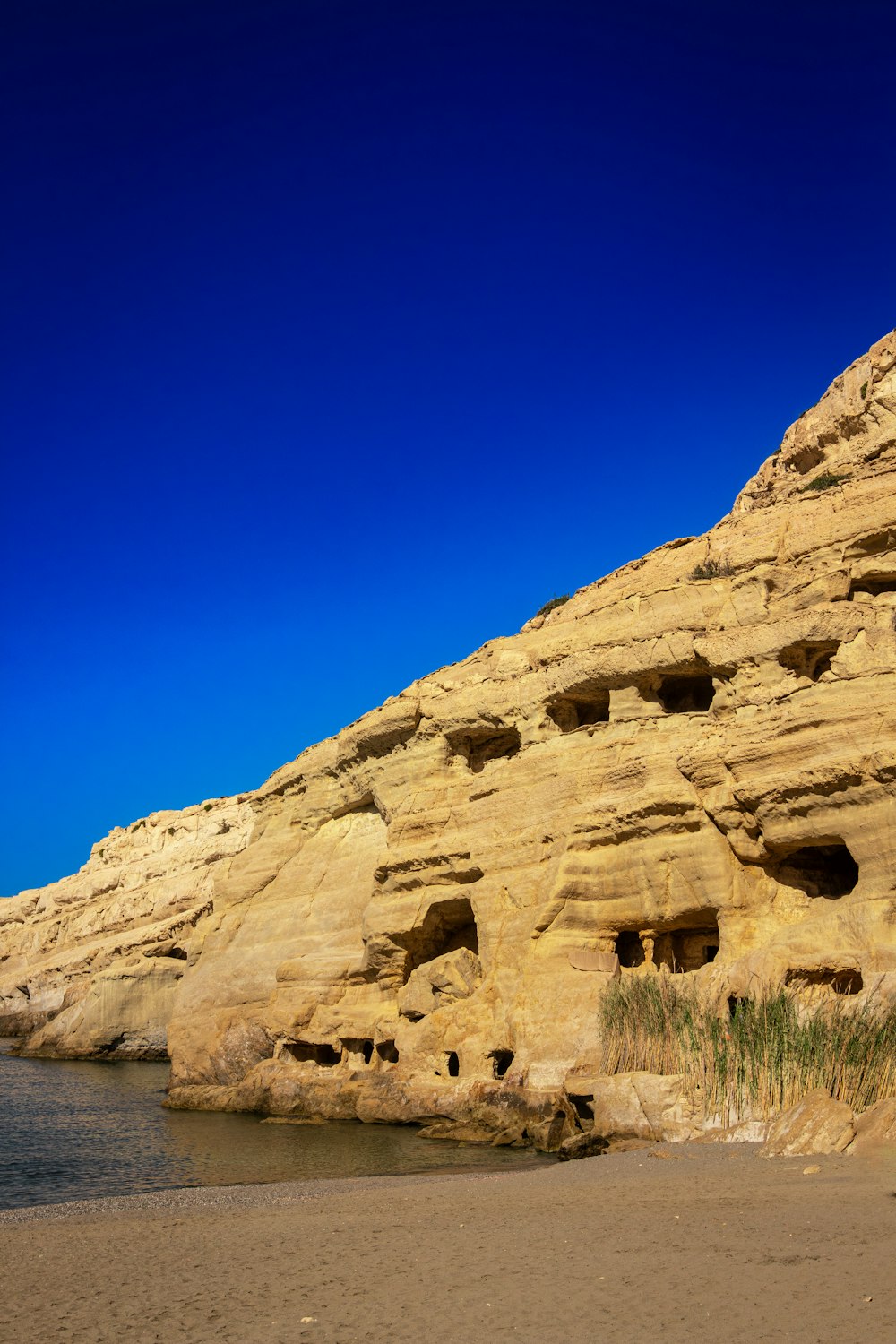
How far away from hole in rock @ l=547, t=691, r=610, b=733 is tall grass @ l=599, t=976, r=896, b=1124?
8315 millimetres

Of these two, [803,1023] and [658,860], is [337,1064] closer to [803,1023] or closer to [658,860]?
[658,860]

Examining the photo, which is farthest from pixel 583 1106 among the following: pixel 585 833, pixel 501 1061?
pixel 585 833

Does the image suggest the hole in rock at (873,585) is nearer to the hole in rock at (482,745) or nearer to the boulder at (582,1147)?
the hole in rock at (482,745)

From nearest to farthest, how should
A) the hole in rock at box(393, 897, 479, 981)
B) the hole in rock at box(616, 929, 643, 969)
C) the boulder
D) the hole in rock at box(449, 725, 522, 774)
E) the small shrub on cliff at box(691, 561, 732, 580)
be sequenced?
the boulder < the hole in rock at box(616, 929, 643, 969) < the small shrub on cliff at box(691, 561, 732, 580) < the hole in rock at box(393, 897, 479, 981) < the hole in rock at box(449, 725, 522, 774)

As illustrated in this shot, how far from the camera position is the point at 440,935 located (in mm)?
25016

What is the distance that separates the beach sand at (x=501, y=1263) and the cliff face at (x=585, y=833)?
5720 mm

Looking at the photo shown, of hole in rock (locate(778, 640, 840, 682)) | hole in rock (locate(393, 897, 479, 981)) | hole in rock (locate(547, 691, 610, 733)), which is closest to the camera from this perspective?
hole in rock (locate(778, 640, 840, 682))

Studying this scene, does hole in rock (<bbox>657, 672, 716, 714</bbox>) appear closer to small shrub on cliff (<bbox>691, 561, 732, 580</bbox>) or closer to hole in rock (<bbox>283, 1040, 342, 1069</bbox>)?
small shrub on cliff (<bbox>691, 561, 732, 580</bbox>)

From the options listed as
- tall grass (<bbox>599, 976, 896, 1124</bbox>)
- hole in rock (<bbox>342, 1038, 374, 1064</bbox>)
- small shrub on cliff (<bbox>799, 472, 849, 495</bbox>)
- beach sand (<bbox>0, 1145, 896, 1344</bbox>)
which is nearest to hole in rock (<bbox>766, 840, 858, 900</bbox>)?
tall grass (<bbox>599, 976, 896, 1124</bbox>)

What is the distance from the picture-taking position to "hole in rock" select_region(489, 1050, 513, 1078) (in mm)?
20531

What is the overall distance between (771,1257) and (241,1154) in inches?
530

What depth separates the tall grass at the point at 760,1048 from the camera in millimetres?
13859

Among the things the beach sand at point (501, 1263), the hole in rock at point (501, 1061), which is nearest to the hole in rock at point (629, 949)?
the hole in rock at point (501, 1061)

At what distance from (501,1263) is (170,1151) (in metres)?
13.5
